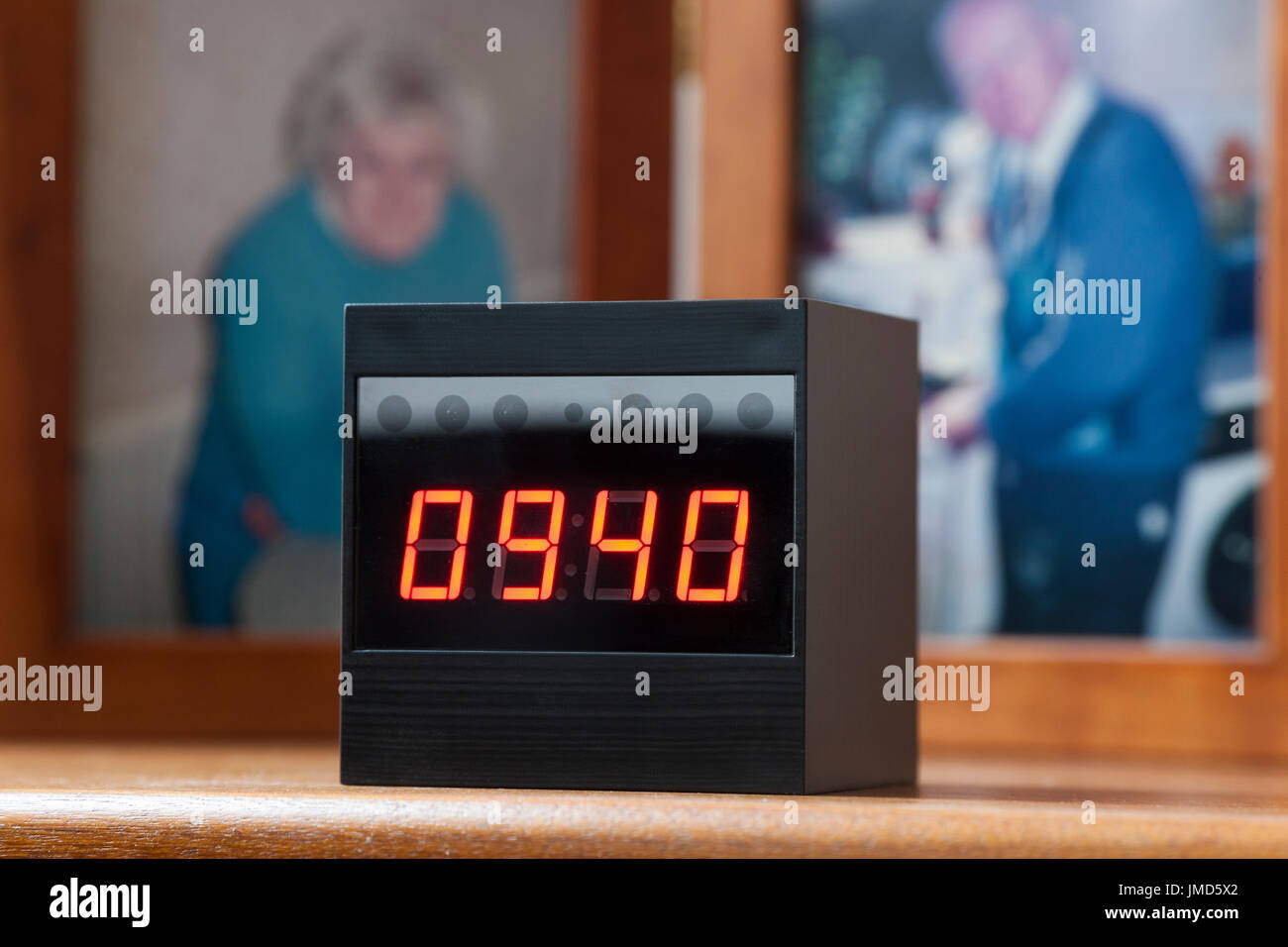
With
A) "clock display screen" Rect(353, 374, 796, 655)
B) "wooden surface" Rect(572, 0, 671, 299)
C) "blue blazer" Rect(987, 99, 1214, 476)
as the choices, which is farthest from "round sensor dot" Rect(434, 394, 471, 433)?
"blue blazer" Rect(987, 99, 1214, 476)

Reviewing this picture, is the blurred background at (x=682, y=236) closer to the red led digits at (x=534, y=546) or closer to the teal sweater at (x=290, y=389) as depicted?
the teal sweater at (x=290, y=389)

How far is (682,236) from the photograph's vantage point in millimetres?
1509

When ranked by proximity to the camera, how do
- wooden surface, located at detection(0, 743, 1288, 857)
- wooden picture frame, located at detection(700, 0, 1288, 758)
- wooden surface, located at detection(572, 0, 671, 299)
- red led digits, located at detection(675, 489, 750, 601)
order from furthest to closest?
wooden surface, located at detection(572, 0, 671, 299), wooden picture frame, located at detection(700, 0, 1288, 758), red led digits, located at detection(675, 489, 750, 601), wooden surface, located at detection(0, 743, 1288, 857)

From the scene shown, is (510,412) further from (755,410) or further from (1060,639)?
(1060,639)

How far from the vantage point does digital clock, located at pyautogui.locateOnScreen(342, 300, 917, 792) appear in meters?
0.98

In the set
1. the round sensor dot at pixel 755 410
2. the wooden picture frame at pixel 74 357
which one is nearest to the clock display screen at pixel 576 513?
the round sensor dot at pixel 755 410

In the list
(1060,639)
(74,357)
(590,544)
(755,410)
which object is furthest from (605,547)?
(74,357)

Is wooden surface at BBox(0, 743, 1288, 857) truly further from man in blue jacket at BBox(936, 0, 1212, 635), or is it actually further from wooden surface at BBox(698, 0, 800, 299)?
wooden surface at BBox(698, 0, 800, 299)

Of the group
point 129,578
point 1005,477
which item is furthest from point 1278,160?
point 129,578

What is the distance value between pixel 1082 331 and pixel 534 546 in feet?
2.08

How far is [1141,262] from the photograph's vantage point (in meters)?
1.43

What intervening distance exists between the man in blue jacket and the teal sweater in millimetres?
446
